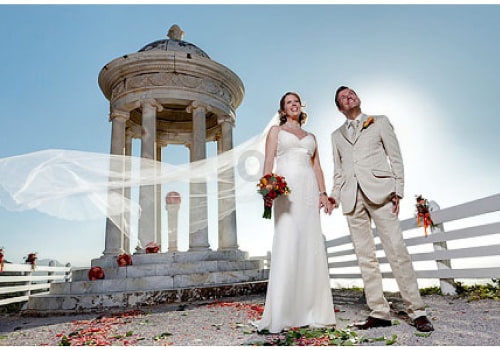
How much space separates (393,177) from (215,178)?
4056mm

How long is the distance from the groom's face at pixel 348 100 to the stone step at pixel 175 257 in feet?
22.4

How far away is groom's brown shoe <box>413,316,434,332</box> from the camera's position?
3197 millimetres

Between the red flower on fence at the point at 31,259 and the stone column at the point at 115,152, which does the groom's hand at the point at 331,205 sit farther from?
the red flower on fence at the point at 31,259

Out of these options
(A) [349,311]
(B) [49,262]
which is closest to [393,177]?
(A) [349,311]

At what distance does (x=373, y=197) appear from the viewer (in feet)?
11.7

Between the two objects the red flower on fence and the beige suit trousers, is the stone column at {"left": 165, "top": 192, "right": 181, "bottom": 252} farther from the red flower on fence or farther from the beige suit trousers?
the beige suit trousers

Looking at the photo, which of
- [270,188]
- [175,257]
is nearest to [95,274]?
[175,257]

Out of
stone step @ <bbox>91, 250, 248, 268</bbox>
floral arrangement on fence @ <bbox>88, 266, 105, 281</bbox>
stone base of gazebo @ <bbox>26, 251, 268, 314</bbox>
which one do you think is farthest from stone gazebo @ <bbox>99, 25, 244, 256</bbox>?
floral arrangement on fence @ <bbox>88, 266, 105, 281</bbox>

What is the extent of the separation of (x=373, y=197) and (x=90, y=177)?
175 inches

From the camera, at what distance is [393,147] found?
3.65m

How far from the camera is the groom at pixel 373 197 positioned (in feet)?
11.3

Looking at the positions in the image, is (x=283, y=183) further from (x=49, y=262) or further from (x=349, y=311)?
(x=49, y=262)

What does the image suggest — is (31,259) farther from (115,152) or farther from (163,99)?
(163,99)

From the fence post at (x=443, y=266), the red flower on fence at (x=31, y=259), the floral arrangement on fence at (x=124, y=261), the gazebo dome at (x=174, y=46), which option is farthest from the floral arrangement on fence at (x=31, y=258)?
the fence post at (x=443, y=266)
